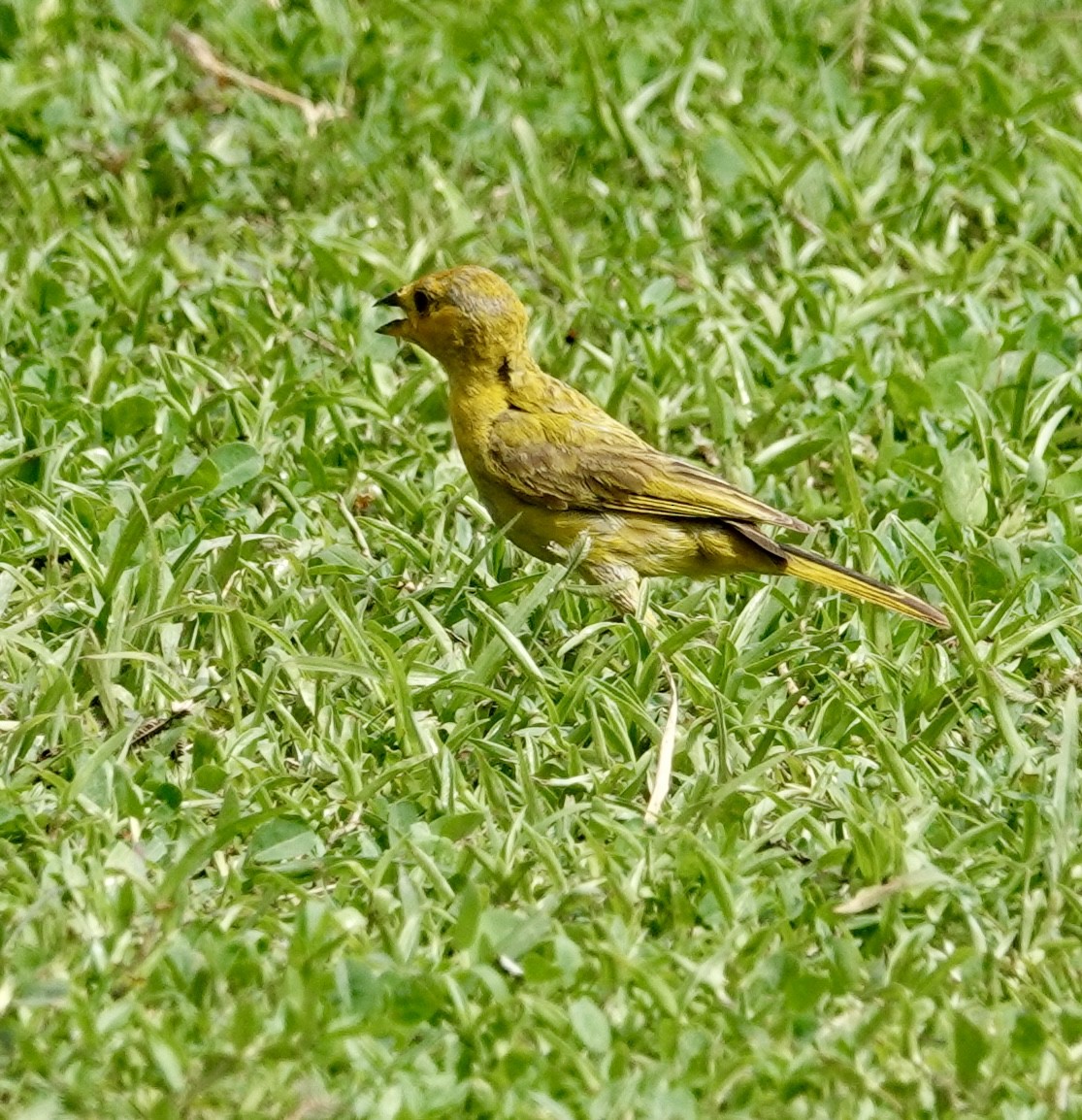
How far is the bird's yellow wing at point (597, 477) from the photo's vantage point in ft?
19.5

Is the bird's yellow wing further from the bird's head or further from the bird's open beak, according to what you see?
the bird's open beak

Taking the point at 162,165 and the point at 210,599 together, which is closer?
the point at 210,599

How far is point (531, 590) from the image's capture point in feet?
18.4

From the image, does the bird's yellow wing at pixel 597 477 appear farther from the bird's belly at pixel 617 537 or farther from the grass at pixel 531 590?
the grass at pixel 531 590

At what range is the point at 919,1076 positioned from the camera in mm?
3965

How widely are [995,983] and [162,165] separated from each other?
4.73 m

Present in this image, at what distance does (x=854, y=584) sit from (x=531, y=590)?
2.78 feet

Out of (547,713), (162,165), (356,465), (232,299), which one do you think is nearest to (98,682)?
(547,713)

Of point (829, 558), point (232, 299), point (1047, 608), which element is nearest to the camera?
point (1047, 608)

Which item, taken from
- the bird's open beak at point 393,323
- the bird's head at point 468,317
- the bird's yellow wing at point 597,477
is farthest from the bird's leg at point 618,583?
the bird's open beak at point 393,323

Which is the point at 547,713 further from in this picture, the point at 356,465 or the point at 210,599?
the point at 356,465

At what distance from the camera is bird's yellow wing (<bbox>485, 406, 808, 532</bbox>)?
5.95 m

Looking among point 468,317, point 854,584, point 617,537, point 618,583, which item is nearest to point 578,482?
point 617,537

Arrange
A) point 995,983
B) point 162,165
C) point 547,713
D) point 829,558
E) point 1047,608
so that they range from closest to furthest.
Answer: point 995,983, point 547,713, point 1047,608, point 829,558, point 162,165
